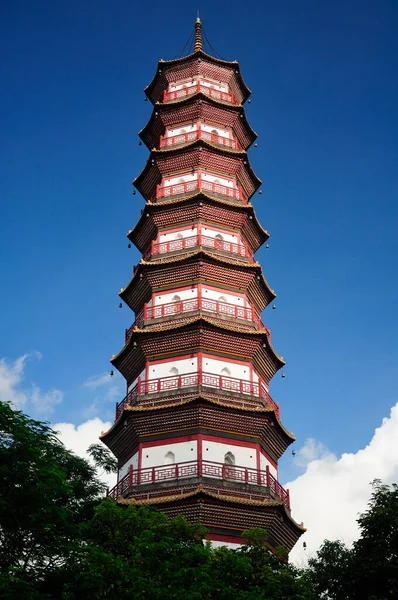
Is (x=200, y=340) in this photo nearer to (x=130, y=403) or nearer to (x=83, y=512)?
(x=130, y=403)

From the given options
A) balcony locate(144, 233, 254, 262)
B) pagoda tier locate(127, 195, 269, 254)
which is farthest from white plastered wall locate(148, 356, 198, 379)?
pagoda tier locate(127, 195, 269, 254)

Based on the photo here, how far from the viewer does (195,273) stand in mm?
27312

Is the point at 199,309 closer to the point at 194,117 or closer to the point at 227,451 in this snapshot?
the point at 227,451

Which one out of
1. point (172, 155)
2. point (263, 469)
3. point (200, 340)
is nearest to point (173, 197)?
point (172, 155)

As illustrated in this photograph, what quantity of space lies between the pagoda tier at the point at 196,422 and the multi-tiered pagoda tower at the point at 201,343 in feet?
0.12

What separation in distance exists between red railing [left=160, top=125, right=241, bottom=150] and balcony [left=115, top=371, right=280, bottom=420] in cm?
1132

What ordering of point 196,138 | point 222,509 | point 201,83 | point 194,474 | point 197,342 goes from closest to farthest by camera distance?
point 222,509, point 194,474, point 197,342, point 196,138, point 201,83

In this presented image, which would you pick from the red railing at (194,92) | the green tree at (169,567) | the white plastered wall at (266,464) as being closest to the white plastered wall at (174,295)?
the white plastered wall at (266,464)

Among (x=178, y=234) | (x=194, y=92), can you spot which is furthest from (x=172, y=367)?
(x=194, y=92)

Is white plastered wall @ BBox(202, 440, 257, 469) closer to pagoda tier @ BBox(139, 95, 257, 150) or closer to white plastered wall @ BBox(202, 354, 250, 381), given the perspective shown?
white plastered wall @ BBox(202, 354, 250, 381)

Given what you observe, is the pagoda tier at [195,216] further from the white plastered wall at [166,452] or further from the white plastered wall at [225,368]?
the white plastered wall at [166,452]

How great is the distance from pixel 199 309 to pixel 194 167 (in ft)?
24.7

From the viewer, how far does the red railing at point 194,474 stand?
73.9 feet

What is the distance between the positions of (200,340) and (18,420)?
1030cm
